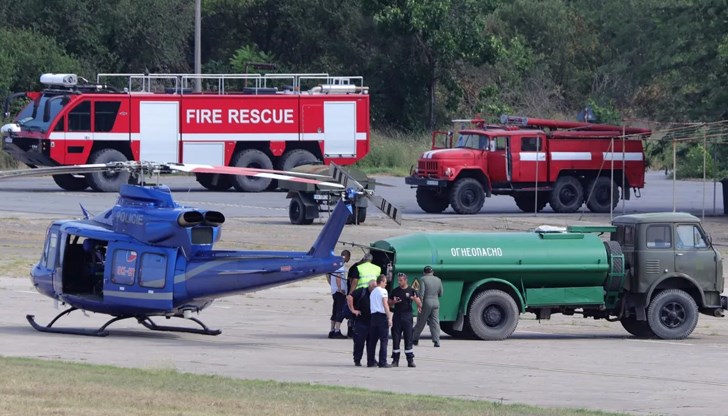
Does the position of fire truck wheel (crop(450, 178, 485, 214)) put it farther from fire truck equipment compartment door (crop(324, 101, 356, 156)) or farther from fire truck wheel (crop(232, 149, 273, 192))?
fire truck wheel (crop(232, 149, 273, 192))

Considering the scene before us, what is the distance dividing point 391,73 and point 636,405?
4963 centimetres

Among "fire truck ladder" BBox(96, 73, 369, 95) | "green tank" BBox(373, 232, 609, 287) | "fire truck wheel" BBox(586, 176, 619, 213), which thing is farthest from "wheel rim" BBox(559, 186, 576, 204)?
"green tank" BBox(373, 232, 609, 287)

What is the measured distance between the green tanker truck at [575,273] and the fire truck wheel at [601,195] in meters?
18.6

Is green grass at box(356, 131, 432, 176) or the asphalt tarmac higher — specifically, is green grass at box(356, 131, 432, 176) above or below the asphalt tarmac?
above

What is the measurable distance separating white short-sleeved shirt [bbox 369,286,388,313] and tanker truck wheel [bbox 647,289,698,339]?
6.03m

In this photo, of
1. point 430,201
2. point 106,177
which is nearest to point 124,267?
point 430,201

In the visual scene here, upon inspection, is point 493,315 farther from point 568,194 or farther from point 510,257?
point 568,194

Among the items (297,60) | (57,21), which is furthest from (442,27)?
(57,21)

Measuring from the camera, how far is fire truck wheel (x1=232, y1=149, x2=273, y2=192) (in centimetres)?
4550

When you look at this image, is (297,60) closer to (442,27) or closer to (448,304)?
(442,27)

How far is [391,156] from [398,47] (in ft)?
26.2

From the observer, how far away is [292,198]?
3625cm

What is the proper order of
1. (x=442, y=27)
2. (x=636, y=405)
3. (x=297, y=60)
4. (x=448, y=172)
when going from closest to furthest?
(x=636, y=405)
(x=448, y=172)
(x=442, y=27)
(x=297, y=60)

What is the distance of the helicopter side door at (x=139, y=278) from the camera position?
19750mm
